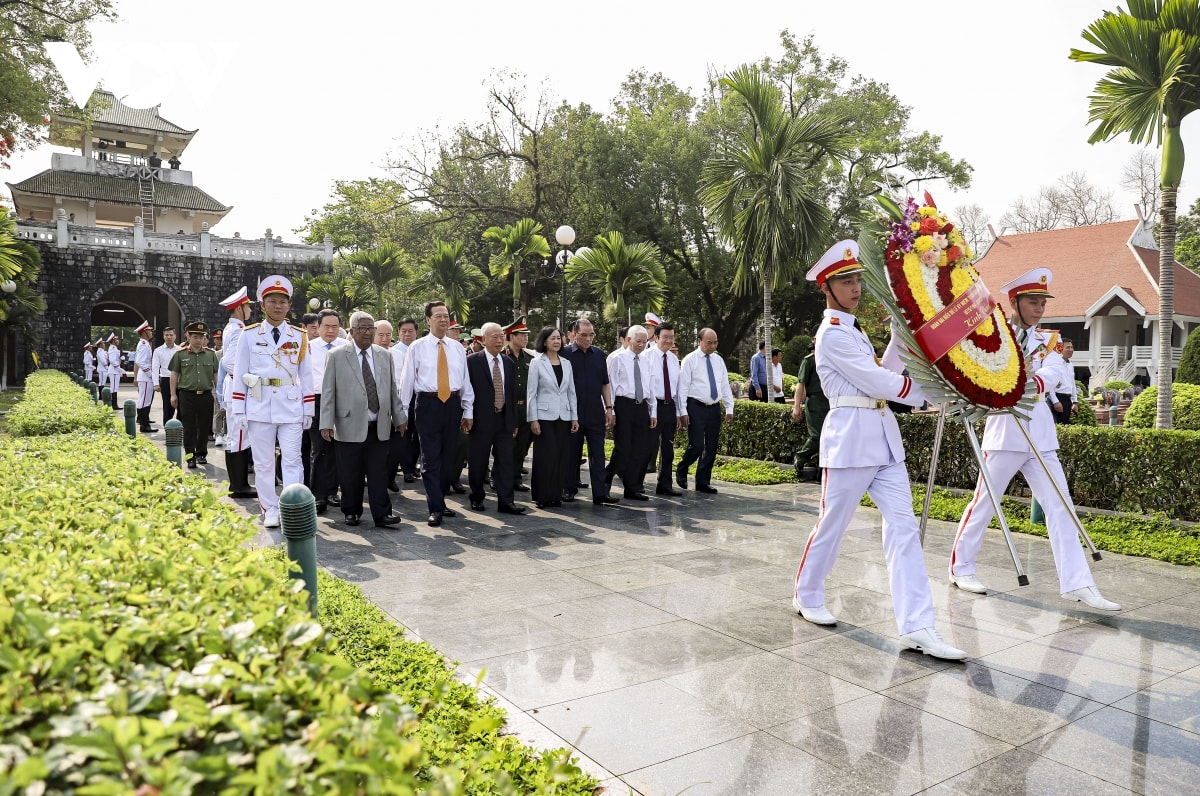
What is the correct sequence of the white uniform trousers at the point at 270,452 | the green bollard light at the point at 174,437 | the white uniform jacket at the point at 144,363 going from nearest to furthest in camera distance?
1. the white uniform trousers at the point at 270,452
2. the green bollard light at the point at 174,437
3. the white uniform jacket at the point at 144,363

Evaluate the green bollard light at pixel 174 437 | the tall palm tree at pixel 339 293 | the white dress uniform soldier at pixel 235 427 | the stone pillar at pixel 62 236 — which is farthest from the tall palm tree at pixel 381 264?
the green bollard light at pixel 174 437

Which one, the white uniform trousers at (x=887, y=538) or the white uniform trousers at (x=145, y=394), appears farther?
the white uniform trousers at (x=145, y=394)

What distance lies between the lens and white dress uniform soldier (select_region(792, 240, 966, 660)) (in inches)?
183

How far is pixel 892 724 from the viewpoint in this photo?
11.7 feet

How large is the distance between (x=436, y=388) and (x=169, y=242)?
32077mm

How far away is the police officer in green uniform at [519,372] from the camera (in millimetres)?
9273

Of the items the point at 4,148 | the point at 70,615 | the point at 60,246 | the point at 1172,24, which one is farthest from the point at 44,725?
the point at 60,246

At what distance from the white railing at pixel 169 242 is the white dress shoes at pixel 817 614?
35441 mm

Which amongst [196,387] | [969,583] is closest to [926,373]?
[969,583]

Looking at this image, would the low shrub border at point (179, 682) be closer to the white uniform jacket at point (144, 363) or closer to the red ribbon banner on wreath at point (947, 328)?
the red ribbon banner on wreath at point (947, 328)

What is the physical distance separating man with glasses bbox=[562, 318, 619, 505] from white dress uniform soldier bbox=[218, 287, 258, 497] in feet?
10.8

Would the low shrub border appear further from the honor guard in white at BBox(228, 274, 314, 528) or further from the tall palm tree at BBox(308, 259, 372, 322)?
the tall palm tree at BBox(308, 259, 372, 322)

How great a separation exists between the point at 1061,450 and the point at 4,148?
86.7 ft

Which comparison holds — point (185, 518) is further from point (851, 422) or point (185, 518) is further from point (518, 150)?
point (518, 150)
